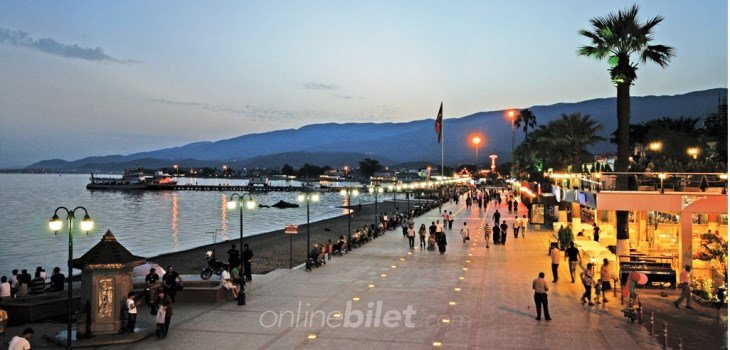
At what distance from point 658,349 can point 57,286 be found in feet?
52.2

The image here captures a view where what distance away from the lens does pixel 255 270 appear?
2822 centimetres

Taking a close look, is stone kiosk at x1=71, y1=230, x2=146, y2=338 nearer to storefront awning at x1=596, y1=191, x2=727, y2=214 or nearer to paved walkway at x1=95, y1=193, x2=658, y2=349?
paved walkway at x1=95, y1=193, x2=658, y2=349

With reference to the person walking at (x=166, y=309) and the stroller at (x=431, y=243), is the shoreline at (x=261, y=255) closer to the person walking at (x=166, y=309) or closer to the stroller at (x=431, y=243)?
the stroller at (x=431, y=243)

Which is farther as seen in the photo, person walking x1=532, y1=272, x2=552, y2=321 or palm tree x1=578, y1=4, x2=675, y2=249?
palm tree x1=578, y1=4, x2=675, y2=249

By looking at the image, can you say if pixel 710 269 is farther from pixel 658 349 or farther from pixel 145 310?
pixel 145 310

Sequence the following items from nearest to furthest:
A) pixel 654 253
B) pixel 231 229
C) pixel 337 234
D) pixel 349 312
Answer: pixel 349 312 → pixel 654 253 → pixel 337 234 → pixel 231 229

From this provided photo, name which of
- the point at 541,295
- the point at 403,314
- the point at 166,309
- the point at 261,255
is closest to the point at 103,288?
the point at 166,309

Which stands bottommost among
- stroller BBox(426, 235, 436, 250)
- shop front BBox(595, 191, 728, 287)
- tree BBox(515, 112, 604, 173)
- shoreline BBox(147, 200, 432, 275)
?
→ shoreline BBox(147, 200, 432, 275)

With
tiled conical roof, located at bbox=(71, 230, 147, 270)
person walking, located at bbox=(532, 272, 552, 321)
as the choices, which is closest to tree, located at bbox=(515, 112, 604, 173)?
person walking, located at bbox=(532, 272, 552, 321)

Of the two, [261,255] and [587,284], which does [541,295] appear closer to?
[587,284]

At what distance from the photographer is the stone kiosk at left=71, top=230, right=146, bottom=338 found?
43.7ft

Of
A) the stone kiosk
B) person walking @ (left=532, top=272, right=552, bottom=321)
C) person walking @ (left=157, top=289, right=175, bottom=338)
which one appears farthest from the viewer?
person walking @ (left=532, top=272, right=552, bottom=321)

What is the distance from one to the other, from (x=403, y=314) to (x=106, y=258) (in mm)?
7321

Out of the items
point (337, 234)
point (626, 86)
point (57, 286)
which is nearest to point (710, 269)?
point (626, 86)
